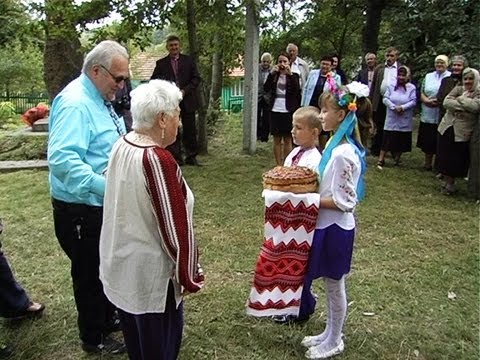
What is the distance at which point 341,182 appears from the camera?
2.63 metres

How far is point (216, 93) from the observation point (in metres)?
14.4

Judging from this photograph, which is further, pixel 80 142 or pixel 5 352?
pixel 5 352

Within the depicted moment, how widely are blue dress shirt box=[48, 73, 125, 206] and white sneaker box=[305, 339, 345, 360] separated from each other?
144 cm

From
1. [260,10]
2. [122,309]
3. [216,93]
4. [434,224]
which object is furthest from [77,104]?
[216,93]

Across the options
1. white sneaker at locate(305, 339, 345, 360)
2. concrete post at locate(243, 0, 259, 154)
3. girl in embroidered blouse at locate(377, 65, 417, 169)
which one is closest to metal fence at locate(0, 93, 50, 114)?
concrete post at locate(243, 0, 259, 154)

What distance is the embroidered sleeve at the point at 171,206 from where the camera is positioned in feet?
6.24

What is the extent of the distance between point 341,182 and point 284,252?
20.6 inches

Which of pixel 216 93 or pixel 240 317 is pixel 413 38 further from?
pixel 240 317

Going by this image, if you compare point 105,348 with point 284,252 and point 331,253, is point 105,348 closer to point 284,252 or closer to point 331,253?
point 284,252

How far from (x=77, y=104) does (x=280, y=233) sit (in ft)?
4.07

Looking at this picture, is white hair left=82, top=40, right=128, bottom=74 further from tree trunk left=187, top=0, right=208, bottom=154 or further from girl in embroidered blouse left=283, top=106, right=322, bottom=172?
tree trunk left=187, top=0, right=208, bottom=154

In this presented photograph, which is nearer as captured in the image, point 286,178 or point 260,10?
point 286,178

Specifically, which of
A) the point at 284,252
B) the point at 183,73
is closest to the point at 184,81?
the point at 183,73

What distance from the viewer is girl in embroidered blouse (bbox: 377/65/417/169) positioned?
7562 millimetres
